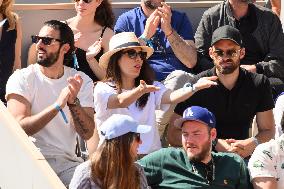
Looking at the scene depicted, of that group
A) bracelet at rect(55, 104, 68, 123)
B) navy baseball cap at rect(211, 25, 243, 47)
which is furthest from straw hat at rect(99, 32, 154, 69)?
bracelet at rect(55, 104, 68, 123)

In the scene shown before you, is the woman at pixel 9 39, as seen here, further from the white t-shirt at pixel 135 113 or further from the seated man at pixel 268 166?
the seated man at pixel 268 166

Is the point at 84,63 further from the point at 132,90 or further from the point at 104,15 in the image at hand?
the point at 132,90

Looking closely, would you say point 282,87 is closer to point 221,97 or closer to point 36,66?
point 221,97

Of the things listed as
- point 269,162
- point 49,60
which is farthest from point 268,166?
point 49,60

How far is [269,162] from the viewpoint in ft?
19.5

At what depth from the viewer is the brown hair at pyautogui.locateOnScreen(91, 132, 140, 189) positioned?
526cm

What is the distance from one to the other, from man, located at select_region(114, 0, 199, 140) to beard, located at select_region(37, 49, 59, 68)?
113cm

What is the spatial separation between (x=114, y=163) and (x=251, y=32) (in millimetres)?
3164

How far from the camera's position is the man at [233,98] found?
6.89m

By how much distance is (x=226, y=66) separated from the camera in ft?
22.6

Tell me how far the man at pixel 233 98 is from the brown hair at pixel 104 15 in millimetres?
1431

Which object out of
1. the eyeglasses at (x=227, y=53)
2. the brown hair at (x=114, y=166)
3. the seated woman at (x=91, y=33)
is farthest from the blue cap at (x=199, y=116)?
the seated woman at (x=91, y=33)

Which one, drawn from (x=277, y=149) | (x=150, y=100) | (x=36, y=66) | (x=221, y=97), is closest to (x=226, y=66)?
(x=221, y=97)

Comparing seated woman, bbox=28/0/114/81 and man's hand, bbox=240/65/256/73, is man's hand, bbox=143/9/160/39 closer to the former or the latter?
seated woman, bbox=28/0/114/81
